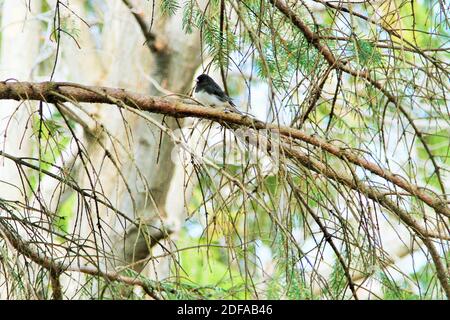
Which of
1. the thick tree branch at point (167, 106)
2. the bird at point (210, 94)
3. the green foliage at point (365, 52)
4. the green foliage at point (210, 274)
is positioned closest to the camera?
the green foliage at point (210, 274)

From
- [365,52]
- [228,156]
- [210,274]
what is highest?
[210,274]

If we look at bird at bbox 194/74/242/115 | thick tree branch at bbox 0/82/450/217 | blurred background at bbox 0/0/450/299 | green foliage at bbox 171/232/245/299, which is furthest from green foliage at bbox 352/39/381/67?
bird at bbox 194/74/242/115

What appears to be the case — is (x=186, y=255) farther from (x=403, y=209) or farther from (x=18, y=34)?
(x=403, y=209)

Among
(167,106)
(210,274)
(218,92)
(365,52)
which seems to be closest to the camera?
(167,106)

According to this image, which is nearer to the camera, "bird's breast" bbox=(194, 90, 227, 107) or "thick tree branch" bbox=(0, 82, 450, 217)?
"thick tree branch" bbox=(0, 82, 450, 217)

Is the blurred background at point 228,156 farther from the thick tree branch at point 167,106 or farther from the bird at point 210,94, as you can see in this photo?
the bird at point 210,94

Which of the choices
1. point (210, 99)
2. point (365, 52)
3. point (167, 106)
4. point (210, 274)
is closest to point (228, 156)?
point (167, 106)

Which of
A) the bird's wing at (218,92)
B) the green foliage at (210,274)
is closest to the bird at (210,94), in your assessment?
the bird's wing at (218,92)

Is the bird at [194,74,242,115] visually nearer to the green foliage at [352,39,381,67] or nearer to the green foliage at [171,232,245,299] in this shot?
the green foliage at [171,232,245,299]

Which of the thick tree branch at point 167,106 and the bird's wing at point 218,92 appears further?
the bird's wing at point 218,92

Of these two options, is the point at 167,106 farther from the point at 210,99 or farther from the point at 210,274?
the point at 210,274

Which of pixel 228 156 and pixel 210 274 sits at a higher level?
pixel 210 274

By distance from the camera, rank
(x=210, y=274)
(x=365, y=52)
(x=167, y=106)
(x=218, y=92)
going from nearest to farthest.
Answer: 1. (x=167, y=106)
2. (x=365, y=52)
3. (x=218, y=92)
4. (x=210, y=274)

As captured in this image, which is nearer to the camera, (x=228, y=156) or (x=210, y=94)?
(x=228, y=156)
